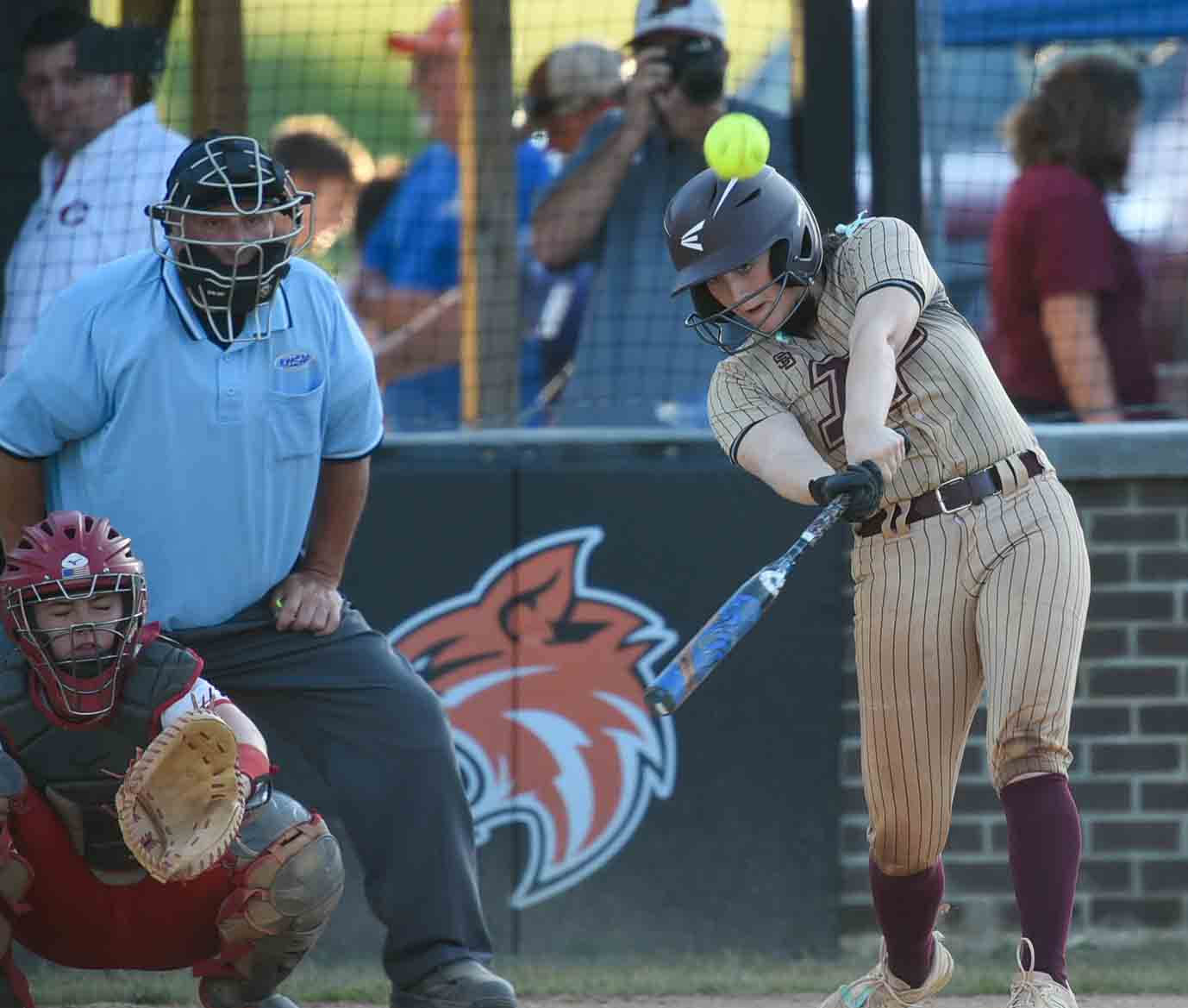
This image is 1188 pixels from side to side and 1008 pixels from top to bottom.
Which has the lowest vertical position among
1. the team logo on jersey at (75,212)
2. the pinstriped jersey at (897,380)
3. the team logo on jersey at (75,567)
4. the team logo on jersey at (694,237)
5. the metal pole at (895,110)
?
the team logo on jersey at (75,567)

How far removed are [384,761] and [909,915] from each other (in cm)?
109

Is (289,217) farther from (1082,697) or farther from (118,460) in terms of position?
(1082,697)

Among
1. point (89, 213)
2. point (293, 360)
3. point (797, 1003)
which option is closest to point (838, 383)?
point (293, 360)

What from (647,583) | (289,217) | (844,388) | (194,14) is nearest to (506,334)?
(647,583)

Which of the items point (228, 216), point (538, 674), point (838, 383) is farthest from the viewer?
point (538, 674)

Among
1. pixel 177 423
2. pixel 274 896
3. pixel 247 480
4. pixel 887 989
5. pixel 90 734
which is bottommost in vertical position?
pixel 887 989

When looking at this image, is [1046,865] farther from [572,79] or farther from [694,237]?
[572,79]

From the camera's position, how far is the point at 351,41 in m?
5.80

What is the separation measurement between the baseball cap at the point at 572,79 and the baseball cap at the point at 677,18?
123mm

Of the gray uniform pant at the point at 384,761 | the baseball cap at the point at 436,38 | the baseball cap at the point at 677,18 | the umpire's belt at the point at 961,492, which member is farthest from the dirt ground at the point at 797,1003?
the baseball cap at the point at 436,38

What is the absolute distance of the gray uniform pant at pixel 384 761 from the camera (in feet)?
13.8

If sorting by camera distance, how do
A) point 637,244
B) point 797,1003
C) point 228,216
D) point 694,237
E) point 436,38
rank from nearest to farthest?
point 694,237
point 228,216
point 797,1003
point 637,244
point 436,38

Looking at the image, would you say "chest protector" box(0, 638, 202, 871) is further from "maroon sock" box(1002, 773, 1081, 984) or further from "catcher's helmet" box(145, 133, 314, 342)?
"maroon sock" box(1002, 773, 1081, 984)

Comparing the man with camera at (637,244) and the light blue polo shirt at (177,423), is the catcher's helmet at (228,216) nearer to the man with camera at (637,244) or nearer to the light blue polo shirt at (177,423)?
the light blue polo shirt at (177,423)
